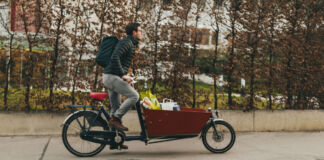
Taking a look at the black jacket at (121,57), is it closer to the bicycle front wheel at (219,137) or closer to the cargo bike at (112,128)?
the cargo bike at (112,128)

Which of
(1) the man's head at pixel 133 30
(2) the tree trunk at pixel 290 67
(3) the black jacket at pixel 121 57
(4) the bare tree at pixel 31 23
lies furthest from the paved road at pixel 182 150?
(1) the man's head at pixel 133 30

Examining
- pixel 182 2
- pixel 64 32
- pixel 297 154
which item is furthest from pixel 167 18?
pixel 297 154

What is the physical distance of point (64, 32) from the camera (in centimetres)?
798

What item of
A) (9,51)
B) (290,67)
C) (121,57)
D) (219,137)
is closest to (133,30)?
(121,57)

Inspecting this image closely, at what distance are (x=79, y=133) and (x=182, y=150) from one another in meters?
1.88

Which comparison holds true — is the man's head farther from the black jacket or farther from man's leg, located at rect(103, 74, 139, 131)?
man's leg, located at rect(103, 74, 139, 131)

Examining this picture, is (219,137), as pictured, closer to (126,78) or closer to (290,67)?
(126,78)

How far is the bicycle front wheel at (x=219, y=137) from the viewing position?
6.79 meters

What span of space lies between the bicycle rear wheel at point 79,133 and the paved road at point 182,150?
14 cm

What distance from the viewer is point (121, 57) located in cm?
627

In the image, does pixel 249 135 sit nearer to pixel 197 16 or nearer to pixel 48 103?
pixel 197 16

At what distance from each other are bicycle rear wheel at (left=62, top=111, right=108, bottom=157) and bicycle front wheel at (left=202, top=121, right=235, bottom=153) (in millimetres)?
1704

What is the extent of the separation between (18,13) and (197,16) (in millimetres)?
3626

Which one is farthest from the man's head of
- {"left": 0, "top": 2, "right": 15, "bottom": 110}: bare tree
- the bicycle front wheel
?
{"left": 0, "top": 2, "right": 15, "bottom": 110}: bare tree
